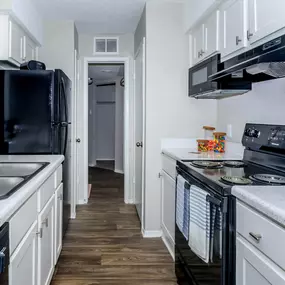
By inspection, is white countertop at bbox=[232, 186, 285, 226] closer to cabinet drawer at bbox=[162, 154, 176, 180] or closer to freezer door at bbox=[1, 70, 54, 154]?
cabinet drawer at bbox=[162, 154, 176, 180]

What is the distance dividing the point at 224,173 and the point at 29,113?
5.87 feet

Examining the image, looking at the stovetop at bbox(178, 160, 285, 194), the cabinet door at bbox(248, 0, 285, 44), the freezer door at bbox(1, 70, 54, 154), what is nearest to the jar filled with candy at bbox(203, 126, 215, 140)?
the stovetop at bbox(178, 160, 285, 194)

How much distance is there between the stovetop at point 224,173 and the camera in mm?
1453

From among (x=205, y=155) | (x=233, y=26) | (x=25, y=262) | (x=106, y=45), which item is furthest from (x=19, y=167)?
(x=106, y=45)

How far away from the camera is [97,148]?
915 cm

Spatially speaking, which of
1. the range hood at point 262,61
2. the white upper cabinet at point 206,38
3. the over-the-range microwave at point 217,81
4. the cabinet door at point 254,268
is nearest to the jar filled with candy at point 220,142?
the over-the-range microwave at point 217,81

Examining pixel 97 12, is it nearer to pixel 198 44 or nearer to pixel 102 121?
pixel 198 44

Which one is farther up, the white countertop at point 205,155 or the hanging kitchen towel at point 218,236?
the white countertop at point 205,155

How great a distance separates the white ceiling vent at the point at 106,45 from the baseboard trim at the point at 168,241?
2533mm

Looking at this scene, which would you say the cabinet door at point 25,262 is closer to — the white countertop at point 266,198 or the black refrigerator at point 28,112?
the white countertop at point 266,198

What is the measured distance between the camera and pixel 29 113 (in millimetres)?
2709

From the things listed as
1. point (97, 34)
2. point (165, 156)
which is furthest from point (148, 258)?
point (97, 34)

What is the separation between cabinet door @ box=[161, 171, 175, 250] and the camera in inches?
103

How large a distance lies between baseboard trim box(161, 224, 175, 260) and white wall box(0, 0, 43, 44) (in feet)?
7.35
